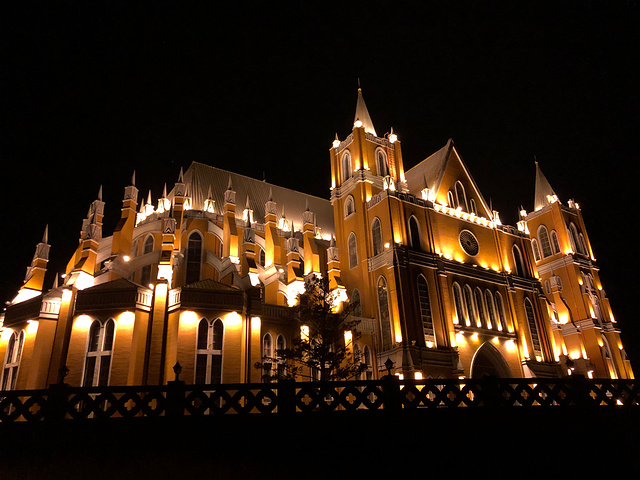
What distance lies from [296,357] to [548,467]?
15.5m

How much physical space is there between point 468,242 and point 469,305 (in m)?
5.76

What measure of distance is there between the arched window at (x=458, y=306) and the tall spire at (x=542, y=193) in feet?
69.3

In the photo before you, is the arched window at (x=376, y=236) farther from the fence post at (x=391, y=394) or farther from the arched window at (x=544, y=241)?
the fence post at (x=391, y=394)

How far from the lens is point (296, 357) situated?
26172 mm

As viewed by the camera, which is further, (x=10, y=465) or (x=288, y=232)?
(x=288, y=232)

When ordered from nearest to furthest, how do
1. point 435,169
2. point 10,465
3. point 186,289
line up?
point 10,465, point 186,289, point 435,169

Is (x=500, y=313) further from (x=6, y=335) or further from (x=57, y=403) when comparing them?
(x=57, y=403)

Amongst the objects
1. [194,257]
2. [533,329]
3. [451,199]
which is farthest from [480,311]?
[194,257]

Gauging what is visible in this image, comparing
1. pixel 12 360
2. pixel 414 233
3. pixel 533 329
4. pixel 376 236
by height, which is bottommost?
pixel 12 360

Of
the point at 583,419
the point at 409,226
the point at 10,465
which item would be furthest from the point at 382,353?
the point at 10,465

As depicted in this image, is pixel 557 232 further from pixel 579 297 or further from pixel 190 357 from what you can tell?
pixel 190 357

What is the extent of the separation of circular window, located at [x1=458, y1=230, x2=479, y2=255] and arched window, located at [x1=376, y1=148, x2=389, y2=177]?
8.19 metres

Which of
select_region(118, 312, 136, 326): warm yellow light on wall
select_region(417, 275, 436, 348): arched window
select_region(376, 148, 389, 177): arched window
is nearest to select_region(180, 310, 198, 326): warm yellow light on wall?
select_region(118, 312, 136, 326): warm yellow light on wall

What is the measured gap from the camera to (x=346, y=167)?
4478cm
